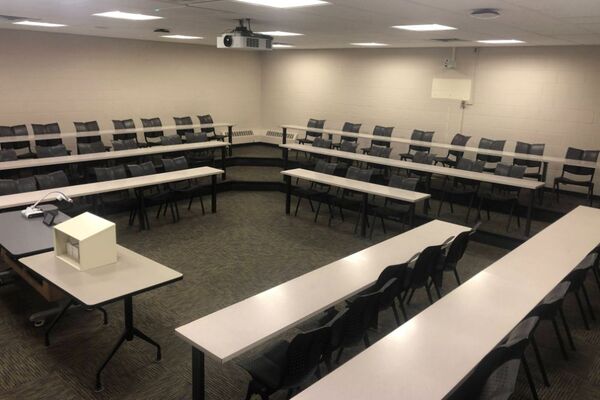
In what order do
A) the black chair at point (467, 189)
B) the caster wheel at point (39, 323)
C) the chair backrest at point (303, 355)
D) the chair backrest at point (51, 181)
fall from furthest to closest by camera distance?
the black chair at point (467, 189) < the chair backrest at point (51, 181) < the caster wheel at point (39, 323) < the chair backrest at point (303, 355)

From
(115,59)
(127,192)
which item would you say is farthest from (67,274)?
(115,59)

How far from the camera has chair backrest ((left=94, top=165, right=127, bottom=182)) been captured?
7.27 m

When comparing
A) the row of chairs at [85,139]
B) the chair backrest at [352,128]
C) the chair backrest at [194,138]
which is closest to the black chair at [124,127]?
the row of chairs at [85,139]

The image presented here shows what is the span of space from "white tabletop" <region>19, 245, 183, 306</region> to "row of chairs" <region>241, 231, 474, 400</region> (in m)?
1.07

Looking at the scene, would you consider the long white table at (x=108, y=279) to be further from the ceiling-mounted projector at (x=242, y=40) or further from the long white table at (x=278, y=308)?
the ceiling-mounted projector at (x=242, y=40)

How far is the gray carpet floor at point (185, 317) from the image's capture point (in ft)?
12.2

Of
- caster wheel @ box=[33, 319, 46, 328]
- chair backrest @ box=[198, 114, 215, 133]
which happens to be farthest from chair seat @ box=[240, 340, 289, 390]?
chair backrest @ box=[198, 114, 215, 133]

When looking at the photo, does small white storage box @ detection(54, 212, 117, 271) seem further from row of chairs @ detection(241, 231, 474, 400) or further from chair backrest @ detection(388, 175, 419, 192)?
chair backrest @ detection(388, 175, 419, 192)

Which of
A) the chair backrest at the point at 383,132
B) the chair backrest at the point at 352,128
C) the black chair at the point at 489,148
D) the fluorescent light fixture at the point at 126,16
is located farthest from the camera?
the chair backrest at the point at 352,128

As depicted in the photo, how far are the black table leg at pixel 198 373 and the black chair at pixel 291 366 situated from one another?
0.99 ft

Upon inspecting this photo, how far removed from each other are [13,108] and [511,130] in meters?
10.5

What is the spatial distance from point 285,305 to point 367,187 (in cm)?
412

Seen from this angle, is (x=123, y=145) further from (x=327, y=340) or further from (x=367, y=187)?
(x=327, y=340)

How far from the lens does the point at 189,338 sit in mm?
2943
